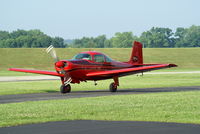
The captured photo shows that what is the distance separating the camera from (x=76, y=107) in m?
18.3

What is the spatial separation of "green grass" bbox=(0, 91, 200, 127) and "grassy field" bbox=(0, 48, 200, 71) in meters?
57.9

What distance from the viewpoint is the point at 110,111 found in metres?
17.1

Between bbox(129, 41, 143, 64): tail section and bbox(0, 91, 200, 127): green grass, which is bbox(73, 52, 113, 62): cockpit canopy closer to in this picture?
bbox(129, 41, 143, 64): tail section

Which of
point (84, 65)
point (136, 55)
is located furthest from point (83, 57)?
point (136, 55)

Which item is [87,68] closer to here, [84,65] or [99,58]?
[84,65]

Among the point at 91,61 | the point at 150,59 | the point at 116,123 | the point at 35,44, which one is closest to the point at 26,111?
the point at 116,123

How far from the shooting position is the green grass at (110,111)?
1505 cm

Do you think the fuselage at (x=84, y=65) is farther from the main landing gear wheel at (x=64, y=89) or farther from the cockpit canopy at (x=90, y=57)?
the main landing gear wheel at (x=64, y=89)

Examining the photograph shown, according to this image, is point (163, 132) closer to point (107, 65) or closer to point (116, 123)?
point (116, 123)

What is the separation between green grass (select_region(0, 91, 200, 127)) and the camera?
15.0 m

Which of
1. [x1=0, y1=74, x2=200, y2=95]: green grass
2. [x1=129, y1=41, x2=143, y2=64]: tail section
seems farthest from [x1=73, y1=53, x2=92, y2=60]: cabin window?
[x1=129, y1=41, x2=143, y2=64]: tail section

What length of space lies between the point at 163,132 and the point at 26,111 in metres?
6.71

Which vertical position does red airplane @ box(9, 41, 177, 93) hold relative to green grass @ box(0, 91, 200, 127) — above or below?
above

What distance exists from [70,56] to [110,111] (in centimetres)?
7679
